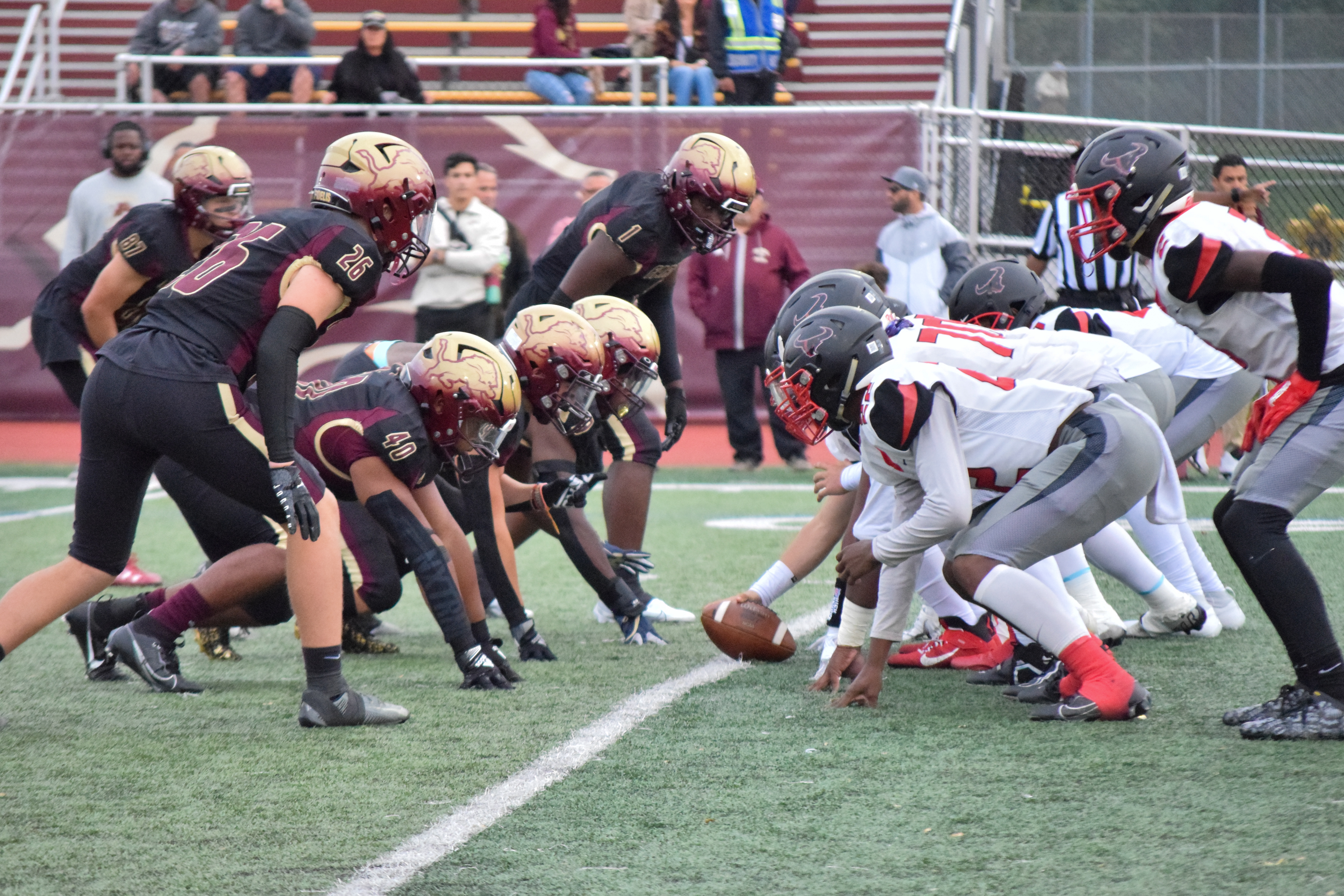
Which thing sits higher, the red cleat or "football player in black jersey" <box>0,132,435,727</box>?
"football player in black jersey" <box>0,132,435,727</box>

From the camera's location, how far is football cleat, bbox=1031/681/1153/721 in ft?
13.5

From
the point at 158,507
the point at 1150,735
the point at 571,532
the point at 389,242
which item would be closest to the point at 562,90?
the point at 158,507

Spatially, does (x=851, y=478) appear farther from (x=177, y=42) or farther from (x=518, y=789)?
(x=177, y=42)

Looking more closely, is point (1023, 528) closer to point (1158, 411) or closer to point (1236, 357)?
point (1236, 357)

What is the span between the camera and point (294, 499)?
152 inches

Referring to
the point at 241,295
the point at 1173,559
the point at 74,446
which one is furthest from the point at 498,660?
the point at 74,446

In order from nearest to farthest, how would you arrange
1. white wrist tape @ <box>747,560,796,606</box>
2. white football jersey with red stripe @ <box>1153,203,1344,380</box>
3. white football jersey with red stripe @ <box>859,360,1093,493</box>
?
white football jersey with red stripe @ <box>1153,203,1344,380</box>, white football jersey with red stripe @ <box>859,360,1093,493</box>, white wrist tape @ <box>747,560,796,606</box>

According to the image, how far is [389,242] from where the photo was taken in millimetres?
4227

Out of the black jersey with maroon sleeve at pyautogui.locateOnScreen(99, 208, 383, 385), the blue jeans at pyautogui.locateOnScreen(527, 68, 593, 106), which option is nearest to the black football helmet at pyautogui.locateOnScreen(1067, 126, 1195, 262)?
the black jersey with maroon sleeve at pyautogui.locateOnScreen(99, 208, 383, 385)

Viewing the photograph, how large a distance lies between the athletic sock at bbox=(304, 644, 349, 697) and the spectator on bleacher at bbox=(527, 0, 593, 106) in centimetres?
1020

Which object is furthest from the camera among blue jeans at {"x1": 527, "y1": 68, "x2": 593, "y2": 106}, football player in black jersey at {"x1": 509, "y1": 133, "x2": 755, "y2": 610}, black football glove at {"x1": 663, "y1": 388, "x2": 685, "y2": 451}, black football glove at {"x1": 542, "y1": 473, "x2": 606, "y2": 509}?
blue jeans at {"x1": 527, "y1": 68, "x2": 593, "y2": 106}

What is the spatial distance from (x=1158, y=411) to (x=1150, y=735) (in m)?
1.55

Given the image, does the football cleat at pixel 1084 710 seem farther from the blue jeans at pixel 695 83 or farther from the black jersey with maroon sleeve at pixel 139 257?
the blue jeans at pixel 695 83

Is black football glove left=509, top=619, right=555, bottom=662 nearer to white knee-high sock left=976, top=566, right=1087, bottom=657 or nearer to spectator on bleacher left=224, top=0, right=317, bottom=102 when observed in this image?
white knee-high sock left=976, top=566, right=1087, bottom=657
